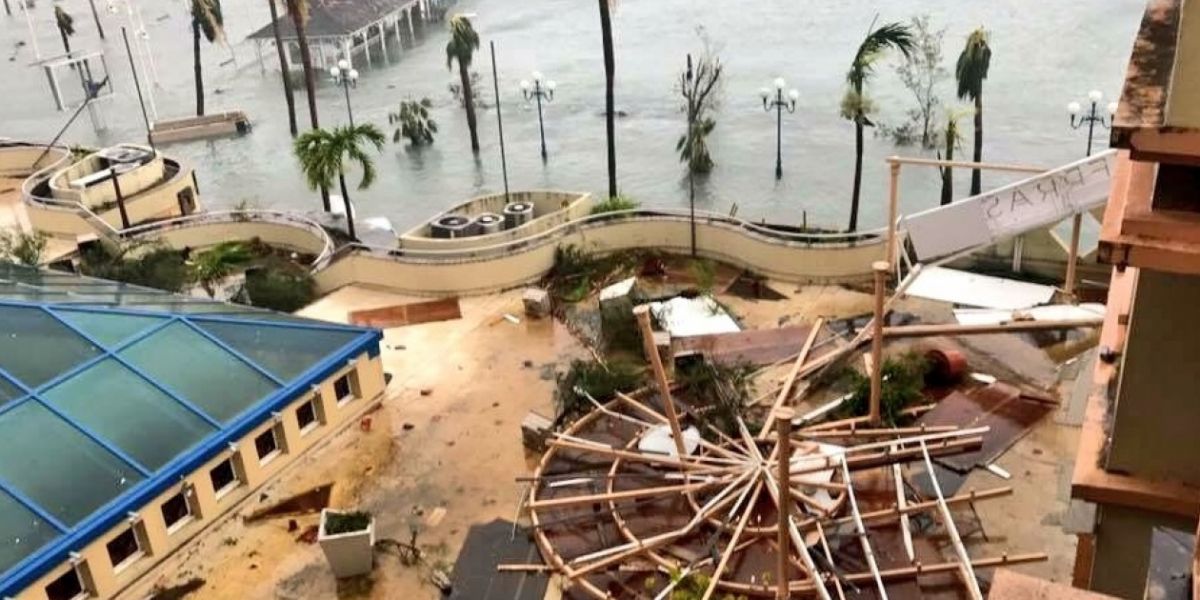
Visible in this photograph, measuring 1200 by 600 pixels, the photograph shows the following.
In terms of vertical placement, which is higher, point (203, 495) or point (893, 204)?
point (893, 204)

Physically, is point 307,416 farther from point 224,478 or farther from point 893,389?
point 893,389

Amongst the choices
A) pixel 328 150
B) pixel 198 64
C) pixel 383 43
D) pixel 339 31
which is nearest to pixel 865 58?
pixel 328 150

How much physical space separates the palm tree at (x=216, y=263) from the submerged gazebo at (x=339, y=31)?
141 ft

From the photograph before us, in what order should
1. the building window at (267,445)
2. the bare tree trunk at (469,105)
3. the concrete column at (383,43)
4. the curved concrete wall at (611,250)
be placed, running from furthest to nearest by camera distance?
the concrete column at (383,43), the bare tree trunk at (469,105), the curved concrete wall at (611,250), the building window at (267,445)

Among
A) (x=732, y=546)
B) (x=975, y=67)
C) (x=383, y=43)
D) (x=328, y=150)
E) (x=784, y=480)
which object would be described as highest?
(x=975, y=67)

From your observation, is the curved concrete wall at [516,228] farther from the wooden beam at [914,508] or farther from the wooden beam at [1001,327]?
the wooden beam at [914,508]

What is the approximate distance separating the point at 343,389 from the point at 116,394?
5335mm

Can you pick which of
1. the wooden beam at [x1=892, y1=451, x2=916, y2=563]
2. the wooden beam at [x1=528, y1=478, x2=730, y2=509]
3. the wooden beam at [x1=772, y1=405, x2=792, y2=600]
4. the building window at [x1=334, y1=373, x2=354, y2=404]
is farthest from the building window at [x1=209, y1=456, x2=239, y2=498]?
the wooden beam at [x1=892, y1=451, x2=916, y2=563]

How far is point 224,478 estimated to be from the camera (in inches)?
917

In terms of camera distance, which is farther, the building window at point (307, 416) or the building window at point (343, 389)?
the building window at point (343, 389)

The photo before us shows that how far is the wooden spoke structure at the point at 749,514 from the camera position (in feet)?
61.8

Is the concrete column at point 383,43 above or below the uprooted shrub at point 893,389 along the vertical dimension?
above

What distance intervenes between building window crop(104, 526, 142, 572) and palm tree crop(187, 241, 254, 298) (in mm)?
14440

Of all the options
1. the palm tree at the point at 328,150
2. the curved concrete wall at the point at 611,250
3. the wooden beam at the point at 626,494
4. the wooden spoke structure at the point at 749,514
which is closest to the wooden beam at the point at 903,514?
the wooden spoke structure at the point at 749,514
